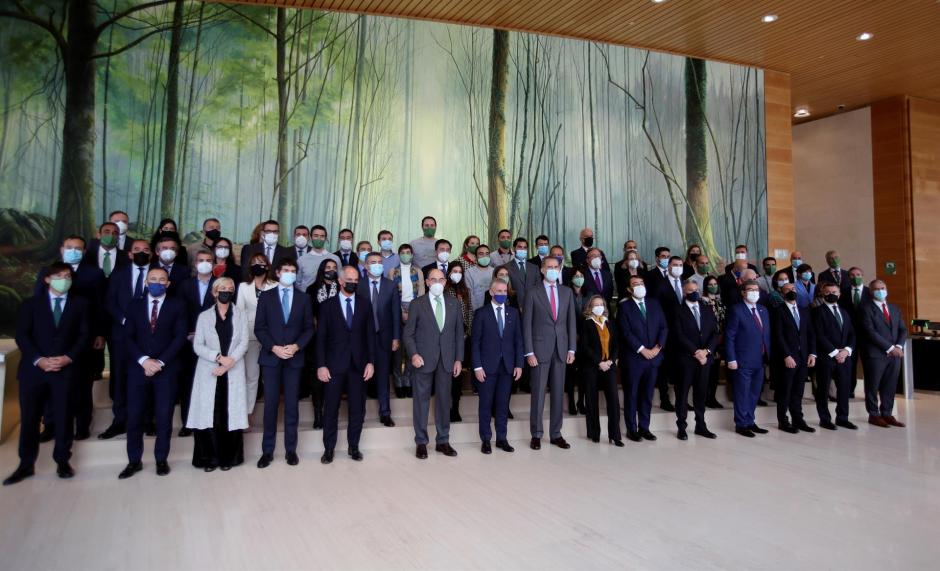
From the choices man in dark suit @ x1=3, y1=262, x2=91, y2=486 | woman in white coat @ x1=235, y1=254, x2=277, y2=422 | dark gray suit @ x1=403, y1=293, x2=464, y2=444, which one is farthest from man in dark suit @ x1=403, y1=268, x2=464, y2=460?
man in dark suit @ x1=3, y1=262, x2=91, y2=486

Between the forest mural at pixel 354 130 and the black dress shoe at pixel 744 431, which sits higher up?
the forest mural at pixel 354 130

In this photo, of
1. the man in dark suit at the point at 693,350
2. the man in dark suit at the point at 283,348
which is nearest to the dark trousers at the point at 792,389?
the man in dark suit at the point at 693,350

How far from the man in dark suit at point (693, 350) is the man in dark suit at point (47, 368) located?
507 cm

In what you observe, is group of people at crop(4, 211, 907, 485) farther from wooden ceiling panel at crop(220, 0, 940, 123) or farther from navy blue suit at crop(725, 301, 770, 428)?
wooden ceiling panel at crop(220, 0, 940, 123)

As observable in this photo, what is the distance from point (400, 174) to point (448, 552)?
6904mm

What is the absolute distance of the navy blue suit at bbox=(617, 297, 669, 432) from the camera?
5.88 metres

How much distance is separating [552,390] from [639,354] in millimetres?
887

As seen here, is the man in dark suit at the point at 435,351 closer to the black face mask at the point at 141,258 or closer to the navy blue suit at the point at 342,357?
the navy blue suit at the point at 342,357

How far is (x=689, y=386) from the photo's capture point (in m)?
6.07

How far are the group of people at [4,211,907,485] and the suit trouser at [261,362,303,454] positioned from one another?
0.04 ft

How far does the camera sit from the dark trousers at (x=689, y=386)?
5992 millimetres

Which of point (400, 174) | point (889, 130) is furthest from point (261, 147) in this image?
point (889, 130)

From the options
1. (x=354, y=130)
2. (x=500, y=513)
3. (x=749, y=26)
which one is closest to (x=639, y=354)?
(x=500, y=513)

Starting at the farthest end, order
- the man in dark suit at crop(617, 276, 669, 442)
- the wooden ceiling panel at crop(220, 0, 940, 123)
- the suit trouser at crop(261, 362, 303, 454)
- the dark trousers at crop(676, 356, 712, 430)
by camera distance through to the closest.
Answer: the wooden ceiling panel at crop(220, 0, 940, 123) → the dark trousers at crop(676, 356, 712, 430) → the man in dark suit at crop(617, 276, 669, 442) → the suit trouser at crop(261, 362, 303, 454)
